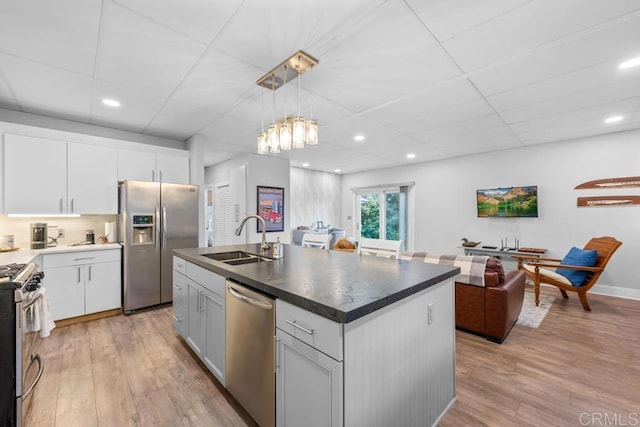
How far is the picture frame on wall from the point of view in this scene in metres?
5.51

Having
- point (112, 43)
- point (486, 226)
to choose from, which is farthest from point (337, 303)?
point (486, 226)

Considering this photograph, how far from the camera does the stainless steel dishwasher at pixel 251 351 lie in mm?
1414

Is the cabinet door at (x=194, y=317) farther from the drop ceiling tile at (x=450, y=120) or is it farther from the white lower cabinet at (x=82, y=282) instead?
the drop ceiling tile at (x=450, y=120)

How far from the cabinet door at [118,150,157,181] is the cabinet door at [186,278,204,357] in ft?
7.32

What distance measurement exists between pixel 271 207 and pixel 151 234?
245cm

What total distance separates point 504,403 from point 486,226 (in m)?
4.37

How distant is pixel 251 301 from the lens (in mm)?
1500

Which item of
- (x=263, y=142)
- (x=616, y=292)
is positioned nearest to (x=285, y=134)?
(x=263, y=142)

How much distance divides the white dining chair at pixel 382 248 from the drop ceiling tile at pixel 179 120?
2447 millimetres

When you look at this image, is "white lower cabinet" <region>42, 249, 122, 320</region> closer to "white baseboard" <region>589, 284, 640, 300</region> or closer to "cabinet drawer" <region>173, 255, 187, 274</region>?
"cabinet drawer" <region>173, 255, 187, 274</region>

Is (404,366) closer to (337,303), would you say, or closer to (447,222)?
(337,303)

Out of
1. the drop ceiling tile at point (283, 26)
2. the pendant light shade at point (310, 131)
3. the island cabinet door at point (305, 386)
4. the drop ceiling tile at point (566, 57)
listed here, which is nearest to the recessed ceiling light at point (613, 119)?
the drop ceiling tile at point (566, 57)

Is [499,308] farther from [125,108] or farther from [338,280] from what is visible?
[125,108]

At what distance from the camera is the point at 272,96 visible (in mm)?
2809
